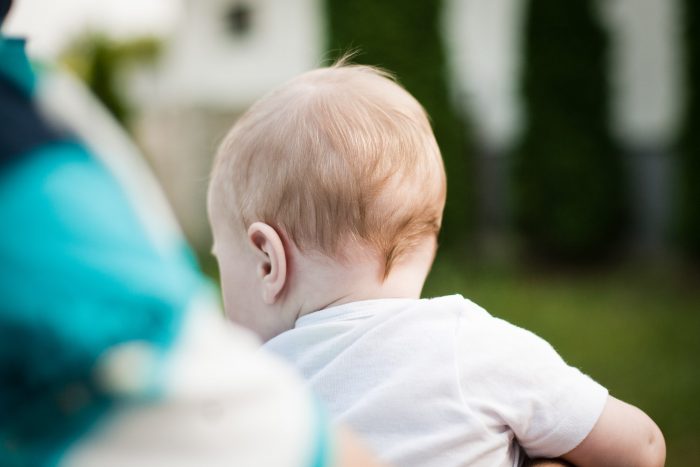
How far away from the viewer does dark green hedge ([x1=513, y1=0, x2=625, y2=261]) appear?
944 cm

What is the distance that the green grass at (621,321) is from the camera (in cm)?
507

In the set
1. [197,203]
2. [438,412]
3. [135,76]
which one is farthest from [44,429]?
[135,76]

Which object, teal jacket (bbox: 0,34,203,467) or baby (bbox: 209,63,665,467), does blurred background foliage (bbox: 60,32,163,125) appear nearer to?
baby (bbox: 209,63,665,467)

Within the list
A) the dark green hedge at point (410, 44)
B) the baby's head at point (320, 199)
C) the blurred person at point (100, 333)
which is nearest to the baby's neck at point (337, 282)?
the baby's head at point (320, 199)

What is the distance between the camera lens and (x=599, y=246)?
980 centimetres

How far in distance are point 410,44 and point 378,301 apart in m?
8.39

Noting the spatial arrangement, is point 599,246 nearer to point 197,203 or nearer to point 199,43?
point 197,203

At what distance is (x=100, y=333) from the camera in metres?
0.58

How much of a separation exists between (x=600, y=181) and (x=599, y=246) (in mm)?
846

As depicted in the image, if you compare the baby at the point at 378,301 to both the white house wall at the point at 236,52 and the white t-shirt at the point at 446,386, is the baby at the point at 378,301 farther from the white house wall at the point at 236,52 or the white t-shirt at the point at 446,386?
the white house wall at the point at 236,52

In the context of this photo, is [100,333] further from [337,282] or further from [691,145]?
[691,145]

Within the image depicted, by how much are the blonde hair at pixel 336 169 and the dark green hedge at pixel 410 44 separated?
785 cm

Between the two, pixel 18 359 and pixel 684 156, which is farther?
pixel 684 156

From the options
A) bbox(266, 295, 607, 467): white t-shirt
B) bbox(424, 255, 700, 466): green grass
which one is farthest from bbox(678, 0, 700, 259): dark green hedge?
bbox(266, 295, 607, 467): white t-shirt
